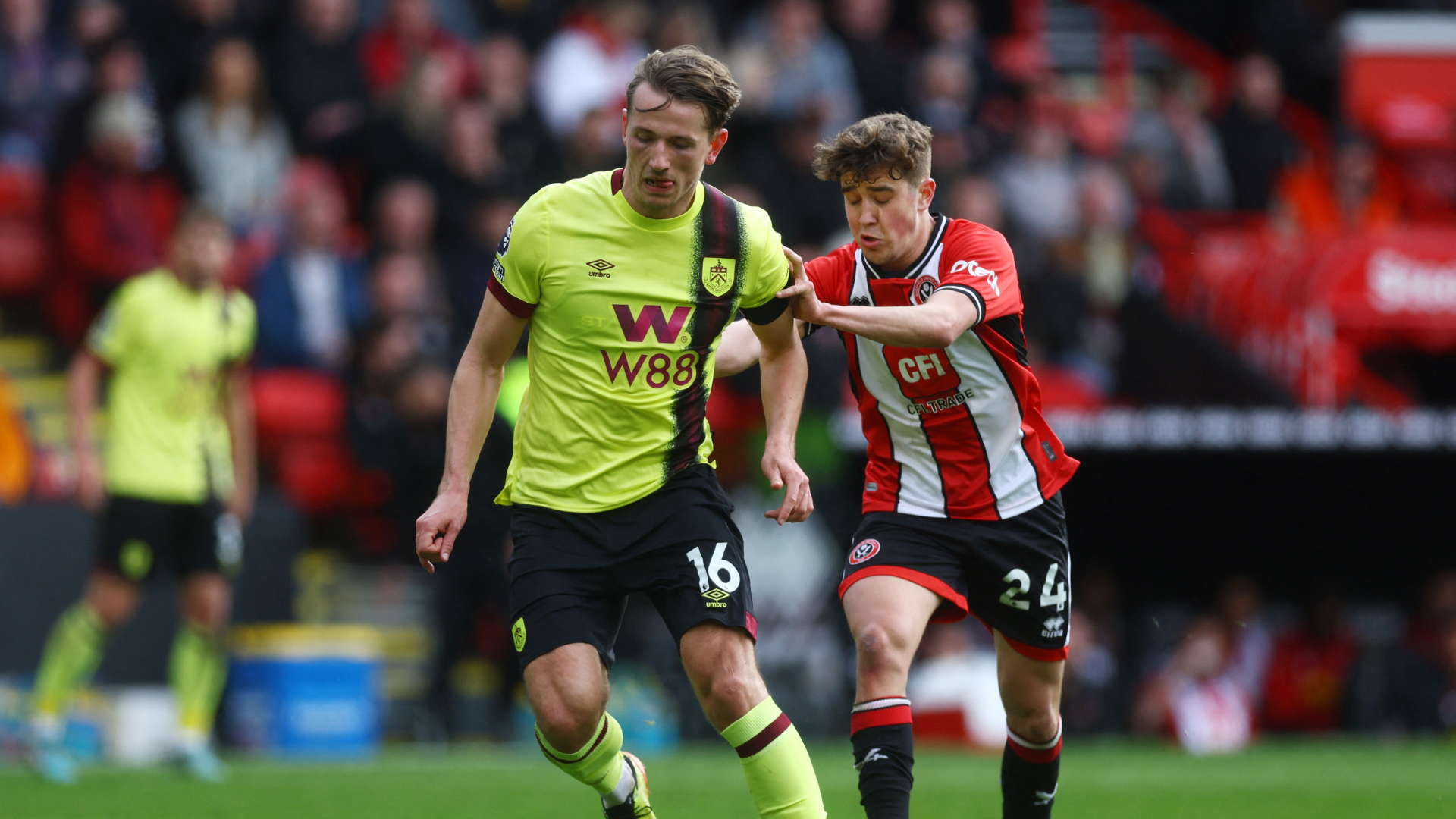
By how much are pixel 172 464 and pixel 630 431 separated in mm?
5283

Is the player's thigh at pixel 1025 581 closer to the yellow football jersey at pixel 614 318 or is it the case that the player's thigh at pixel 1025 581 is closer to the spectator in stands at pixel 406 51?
the yellow football jersey at pixel 614 318

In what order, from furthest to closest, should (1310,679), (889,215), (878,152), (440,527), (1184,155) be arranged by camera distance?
(1184,155) < (1310,679) < (889,215) < (878,152) < (440,527)

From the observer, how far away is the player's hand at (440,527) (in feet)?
16.9

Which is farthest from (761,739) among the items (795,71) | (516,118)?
(795,71)

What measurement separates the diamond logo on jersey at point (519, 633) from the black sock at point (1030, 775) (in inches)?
71.5

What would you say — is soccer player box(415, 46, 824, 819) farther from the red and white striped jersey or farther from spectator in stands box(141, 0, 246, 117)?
spectator in stands box(141, 0, 246, 117)

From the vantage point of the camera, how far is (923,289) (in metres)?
5.95

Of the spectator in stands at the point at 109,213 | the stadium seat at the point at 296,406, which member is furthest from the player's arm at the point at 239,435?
the spectator in stands at the point at 109,213

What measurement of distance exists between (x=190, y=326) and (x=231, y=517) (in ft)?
3.56

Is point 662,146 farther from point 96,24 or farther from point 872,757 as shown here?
point 96,24

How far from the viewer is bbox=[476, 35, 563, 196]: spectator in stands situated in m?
13.8

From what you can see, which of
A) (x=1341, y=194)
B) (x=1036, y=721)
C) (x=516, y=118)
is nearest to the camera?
(x=1036, y=721)

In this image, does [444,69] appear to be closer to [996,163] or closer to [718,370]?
[996,163]

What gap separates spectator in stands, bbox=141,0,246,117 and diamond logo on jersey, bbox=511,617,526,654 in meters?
8.87
